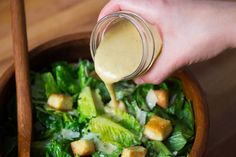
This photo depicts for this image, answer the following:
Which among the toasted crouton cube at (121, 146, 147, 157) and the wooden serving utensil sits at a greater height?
the wooden serving utensil

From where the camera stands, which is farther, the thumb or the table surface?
the table surface

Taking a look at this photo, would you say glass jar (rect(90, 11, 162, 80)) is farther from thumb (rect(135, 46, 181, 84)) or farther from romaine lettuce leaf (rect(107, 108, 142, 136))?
romaine lettuce leaf (rect(107, 108, 142, 136))

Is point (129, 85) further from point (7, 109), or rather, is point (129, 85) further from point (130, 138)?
point (7, 109)

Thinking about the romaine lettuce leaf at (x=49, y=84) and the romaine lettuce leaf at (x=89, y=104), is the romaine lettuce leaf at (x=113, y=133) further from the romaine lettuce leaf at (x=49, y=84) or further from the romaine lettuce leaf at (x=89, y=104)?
the romaine lettuce leaf at (x=49, y=84)

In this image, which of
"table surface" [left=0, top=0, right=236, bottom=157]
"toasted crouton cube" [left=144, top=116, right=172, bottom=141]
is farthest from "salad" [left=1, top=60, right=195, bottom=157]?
"table surface" [left=0, top=0, right=236, bottom=157]

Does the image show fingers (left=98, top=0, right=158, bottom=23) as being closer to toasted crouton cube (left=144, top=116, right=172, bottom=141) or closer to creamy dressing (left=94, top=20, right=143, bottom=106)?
creamy dressing (left=94, top=20, right=143, bottom=106)

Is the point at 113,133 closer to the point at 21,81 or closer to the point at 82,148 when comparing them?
the point at 82,148

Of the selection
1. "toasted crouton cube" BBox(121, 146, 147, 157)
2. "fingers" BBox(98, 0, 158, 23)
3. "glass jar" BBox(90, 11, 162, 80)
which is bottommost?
"toasted crouton cube" BBox(121, 146, 147, 157)

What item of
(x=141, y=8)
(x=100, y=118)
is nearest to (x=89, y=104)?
(x=100, y=118)
